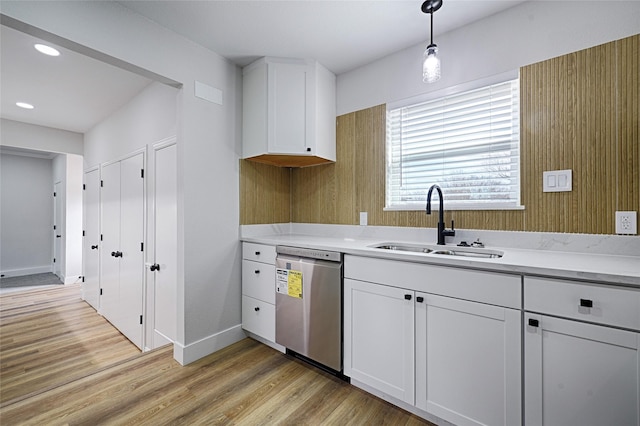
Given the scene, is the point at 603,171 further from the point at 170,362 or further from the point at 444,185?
the point at 170,362

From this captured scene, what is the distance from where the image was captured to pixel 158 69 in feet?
6.79

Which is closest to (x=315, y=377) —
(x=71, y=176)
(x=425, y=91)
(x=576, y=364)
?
(x=576, y=364)

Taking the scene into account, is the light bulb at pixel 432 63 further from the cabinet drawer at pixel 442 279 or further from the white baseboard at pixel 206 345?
the white baseboard at pixel 206 345

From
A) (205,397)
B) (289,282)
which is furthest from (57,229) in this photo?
(289,282)

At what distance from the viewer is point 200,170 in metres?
2.34

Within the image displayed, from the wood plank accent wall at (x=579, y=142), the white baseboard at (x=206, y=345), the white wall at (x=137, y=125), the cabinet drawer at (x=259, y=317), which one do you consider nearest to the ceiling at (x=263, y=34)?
the white wall at (x=137, y=125)

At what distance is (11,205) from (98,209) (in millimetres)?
3567

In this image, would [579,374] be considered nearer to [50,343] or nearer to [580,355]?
[580,355]

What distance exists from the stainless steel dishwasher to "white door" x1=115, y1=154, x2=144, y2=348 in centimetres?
179

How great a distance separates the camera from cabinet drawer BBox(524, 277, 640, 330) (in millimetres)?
1069

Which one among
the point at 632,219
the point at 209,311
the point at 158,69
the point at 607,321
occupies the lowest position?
the point at 209,311

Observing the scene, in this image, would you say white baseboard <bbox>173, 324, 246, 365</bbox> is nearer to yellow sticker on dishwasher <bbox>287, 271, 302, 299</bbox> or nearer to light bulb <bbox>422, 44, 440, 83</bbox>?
yellow sticker on dishwasher <bbox>287, 271, 302, 299</bbox>

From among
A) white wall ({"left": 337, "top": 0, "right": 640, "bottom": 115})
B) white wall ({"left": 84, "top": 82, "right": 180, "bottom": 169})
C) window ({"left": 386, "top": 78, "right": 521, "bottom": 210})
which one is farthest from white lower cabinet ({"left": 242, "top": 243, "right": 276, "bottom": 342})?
white wall ({"left": 337, "top": 0, "right": 640, "bottom": 115})

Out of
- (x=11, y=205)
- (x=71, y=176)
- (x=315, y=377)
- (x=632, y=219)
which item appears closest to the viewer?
(x=632, y=219)
